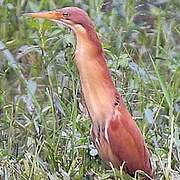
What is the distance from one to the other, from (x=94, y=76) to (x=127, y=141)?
0.28 meters

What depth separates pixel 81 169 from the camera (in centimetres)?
356

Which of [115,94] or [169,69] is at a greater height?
[115,94]

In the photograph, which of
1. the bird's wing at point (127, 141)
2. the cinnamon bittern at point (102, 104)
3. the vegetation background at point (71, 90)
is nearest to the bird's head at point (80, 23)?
the cinnamon bittern at point (102, 104)

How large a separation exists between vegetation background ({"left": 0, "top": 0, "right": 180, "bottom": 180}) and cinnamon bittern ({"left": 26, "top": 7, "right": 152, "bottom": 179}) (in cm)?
8

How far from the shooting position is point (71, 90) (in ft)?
13.3

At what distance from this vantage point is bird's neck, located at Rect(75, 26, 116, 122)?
10.5 ft

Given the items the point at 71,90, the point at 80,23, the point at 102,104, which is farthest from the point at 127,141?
the point at 71,90

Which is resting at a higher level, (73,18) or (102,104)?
(73,18)

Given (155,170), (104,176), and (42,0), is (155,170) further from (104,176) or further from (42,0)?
(42,0)

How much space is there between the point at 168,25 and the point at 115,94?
1.68m

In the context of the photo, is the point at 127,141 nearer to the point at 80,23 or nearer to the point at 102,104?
the point at 102,104

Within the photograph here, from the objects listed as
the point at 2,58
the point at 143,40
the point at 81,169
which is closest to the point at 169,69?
the point at 143,40

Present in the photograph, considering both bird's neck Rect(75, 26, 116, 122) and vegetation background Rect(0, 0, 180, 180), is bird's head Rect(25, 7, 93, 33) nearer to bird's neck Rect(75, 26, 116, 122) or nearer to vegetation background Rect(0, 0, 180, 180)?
bird's neck Rect(75, 26, 116, 122)

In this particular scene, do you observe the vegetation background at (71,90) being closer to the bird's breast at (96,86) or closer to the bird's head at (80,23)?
the bird's breast at (96,86)
